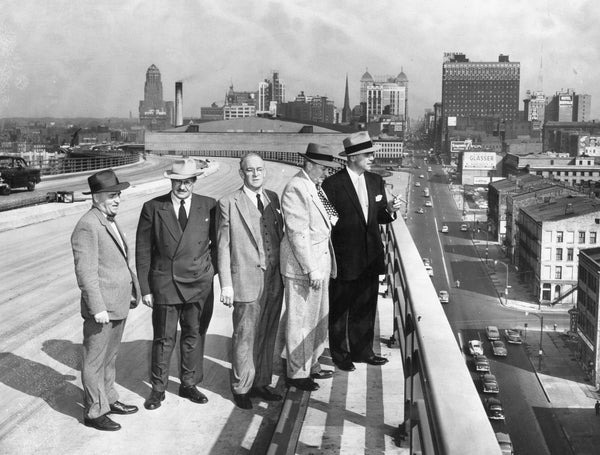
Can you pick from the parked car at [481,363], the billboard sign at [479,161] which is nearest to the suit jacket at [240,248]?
the parked car at [481,363]

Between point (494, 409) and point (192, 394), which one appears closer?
point (192, 394)

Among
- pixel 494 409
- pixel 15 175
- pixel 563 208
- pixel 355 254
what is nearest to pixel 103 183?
pixel 355 254

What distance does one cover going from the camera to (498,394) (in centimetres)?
3388

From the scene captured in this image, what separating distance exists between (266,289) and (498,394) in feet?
104

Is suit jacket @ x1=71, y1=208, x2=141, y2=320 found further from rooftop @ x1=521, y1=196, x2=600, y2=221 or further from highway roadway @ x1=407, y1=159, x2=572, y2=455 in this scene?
rooftop @ x1=521, y1=196, x2=600, y2=221

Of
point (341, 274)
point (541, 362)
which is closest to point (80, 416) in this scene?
point (341, 274)

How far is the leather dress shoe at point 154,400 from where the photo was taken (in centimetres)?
393

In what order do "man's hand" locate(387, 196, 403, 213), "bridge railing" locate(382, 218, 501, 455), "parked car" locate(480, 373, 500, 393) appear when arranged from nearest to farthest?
1. "bridge railing" locate(382, 218, 501, 455)
2. "man's hand" locate(387, 196, 403, 213)
3. "parked car" locate(480, 373, 500, 393)

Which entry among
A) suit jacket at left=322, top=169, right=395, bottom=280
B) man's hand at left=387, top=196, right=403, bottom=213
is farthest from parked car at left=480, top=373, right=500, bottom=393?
suit jacket at left=322, top=169, right=395, bottom=280

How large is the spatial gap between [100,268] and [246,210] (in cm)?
76

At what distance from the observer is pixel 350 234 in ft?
14.3

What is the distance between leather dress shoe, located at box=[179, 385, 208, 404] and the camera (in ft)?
13.1

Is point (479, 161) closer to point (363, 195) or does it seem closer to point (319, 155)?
point (363, 195)

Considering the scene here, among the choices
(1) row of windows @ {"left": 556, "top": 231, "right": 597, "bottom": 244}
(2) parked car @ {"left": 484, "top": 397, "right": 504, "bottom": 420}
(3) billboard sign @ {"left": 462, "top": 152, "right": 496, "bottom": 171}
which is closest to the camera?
(2) parked car @ {"left": 484, "top": 397, "right": 504, "bottom": 420}
